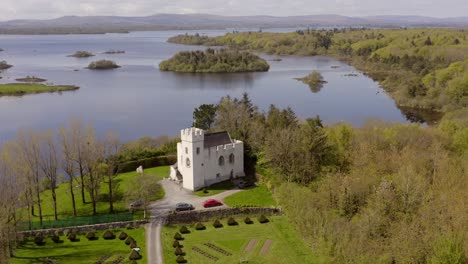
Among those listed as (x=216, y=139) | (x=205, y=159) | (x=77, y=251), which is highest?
(x=216, y=139)

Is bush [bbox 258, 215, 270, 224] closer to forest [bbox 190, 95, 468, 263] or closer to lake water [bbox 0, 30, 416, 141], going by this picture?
forest [bbox 190, 95, 468, 263]

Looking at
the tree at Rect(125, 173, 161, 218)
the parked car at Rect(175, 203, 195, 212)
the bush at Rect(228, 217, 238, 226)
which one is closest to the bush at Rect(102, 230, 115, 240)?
the tree at Rect(125, 173, 161, 218)

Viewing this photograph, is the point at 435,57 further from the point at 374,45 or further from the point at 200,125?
the point at 200,125

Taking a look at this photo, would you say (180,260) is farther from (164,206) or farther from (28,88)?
(28,88)

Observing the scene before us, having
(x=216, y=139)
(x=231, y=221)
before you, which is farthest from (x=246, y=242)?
(x=216, y=139)

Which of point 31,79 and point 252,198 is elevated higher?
point 31,79

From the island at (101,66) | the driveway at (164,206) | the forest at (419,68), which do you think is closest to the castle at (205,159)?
the driveway at (164,206)

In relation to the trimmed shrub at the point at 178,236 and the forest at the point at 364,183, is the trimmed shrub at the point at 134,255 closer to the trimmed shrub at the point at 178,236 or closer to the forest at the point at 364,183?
the trimmed shrub at the point at 178,236
